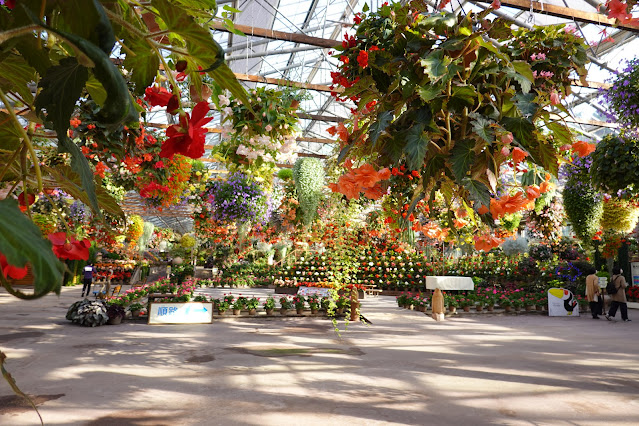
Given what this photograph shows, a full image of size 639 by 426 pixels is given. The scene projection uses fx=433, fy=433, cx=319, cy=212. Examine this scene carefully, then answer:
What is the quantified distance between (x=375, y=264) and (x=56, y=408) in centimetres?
989

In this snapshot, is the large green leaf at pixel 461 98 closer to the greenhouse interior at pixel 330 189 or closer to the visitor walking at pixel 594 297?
the greenhouse interior at pixel 330 189

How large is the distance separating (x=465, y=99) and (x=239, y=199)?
5809 mm

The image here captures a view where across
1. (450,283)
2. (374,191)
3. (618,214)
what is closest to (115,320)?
(374,191)

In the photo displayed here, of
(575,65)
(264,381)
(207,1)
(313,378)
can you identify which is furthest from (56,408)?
(575,65)

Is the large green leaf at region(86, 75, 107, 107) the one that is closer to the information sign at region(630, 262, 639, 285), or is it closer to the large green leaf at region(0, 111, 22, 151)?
the large green leaf at region(0, 111, 22, 151)

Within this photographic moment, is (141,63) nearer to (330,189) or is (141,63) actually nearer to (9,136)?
(9,136)

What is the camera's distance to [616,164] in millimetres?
3459

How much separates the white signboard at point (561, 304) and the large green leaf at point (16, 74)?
389 inches

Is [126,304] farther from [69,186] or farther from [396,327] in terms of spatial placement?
[69,186]

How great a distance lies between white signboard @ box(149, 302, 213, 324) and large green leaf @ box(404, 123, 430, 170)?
670 centimetres

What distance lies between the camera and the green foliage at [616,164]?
3385 millimetres

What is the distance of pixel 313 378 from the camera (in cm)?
367

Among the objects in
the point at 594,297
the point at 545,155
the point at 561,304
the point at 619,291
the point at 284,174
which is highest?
the point at 284,174

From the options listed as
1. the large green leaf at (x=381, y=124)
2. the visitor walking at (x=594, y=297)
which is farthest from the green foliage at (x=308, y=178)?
the visitor walking at (x=594, y=297)
